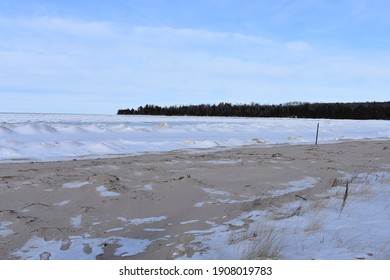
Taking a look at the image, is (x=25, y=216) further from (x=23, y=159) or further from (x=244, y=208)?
(x=23, y=159)

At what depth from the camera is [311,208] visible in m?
6.30

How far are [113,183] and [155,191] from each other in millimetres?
1118

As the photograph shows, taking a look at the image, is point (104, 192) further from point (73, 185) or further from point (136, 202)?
point (73, 185)

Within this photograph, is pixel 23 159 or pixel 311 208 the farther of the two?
pixel 23 159

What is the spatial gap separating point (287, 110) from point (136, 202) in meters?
113

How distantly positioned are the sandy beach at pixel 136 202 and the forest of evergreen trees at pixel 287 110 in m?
95.0

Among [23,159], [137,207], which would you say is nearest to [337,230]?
[137,207]

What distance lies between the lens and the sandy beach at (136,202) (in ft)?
16.5

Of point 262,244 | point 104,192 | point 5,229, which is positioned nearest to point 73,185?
point 104,192

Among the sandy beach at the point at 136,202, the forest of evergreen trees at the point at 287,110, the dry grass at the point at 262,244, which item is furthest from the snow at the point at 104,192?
the forest of evergreen trees at the point at 287,110

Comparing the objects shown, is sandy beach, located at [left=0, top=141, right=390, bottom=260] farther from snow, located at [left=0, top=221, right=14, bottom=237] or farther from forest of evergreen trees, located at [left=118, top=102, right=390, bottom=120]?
forest of evergreen trees, located at [left=118, top=102, right=390, bottom=120]

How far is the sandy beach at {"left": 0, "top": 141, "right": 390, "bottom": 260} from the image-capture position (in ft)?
16.5

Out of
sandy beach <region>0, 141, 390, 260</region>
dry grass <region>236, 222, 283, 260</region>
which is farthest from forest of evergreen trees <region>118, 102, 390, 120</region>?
dry grass <region>236, 222, 283, 260</region>

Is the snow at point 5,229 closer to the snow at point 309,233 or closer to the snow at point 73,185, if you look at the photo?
the snow at point 73,185
